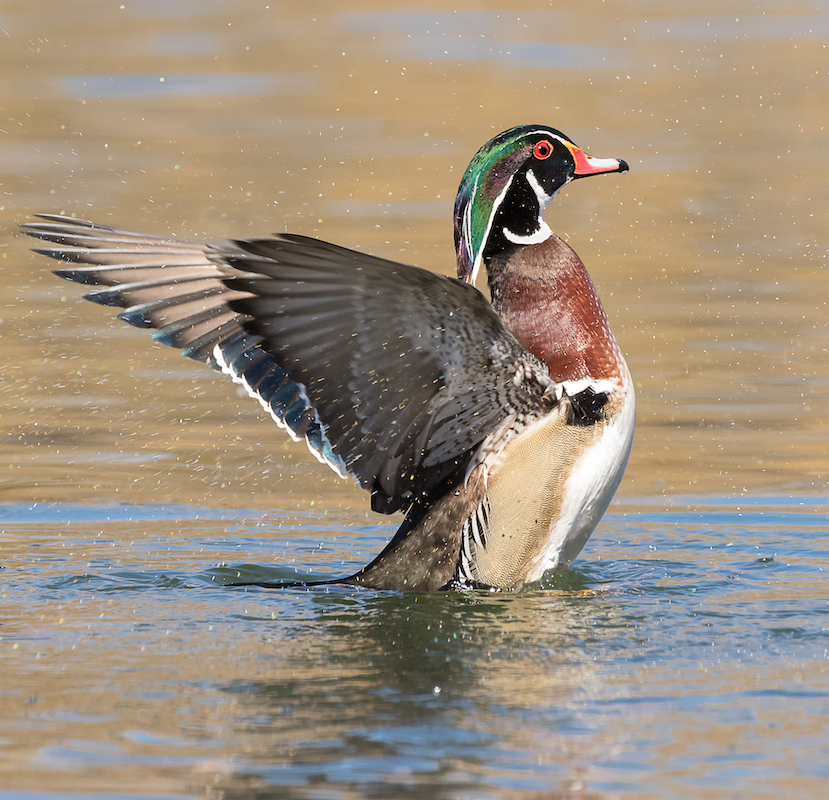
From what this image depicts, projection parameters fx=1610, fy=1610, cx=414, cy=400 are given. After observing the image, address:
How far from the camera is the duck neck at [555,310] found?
533 cm

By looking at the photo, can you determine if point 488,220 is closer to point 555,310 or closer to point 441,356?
point 555,310

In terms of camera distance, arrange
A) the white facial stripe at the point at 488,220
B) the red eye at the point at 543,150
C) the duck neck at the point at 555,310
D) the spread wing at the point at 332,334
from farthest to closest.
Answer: the red eye at the point at 543,150 → the white facial stripe at the point at 488,220 → the duck neck at the point at 555,310 → the spread wing at the point at 332,334

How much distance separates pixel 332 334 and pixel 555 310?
92 centimetres

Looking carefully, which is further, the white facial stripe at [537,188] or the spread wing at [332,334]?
the white facial stripe at [537,188]

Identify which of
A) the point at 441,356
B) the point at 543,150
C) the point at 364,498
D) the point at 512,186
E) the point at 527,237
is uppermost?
the point at 543,150

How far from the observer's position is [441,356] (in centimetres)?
490

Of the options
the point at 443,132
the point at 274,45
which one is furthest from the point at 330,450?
the point at 274,45

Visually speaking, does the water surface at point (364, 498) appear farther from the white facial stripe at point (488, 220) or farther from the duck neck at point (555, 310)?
the white facial stripe at point (488, 220)

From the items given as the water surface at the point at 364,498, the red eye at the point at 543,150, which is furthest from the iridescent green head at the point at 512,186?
the water surface at the point at 364,498

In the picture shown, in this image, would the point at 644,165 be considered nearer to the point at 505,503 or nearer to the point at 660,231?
the point at 660,231

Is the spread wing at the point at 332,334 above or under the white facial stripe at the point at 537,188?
under

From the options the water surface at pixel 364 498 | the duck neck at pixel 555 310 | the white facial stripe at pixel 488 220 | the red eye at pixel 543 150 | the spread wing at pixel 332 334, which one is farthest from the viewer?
the red eye at pixel 543 150

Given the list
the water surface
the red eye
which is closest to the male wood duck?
the red eye

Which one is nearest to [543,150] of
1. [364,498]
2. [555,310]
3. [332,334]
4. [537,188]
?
[537,188]
